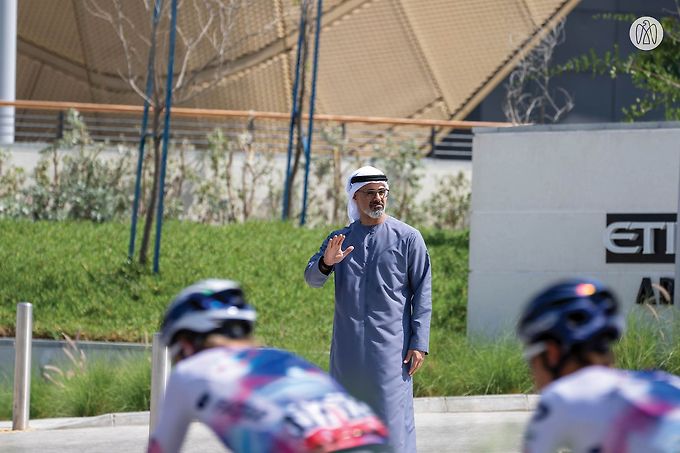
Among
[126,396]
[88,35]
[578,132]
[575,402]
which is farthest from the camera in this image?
[88,35]

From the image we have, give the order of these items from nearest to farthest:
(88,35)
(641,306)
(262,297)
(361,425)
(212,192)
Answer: (361,425)
(641,306)
(262,297)
(212,192)
(88,35)

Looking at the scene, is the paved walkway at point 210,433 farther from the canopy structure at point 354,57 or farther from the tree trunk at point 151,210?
the canopy structure at point 354,57

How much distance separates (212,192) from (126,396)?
911cm

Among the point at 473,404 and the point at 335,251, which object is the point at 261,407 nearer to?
the point at 335,251

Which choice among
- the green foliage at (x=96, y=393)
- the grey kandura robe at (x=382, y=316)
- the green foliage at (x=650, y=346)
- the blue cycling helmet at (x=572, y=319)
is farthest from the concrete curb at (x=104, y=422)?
the blue cycling helmet at (x=572, y=319)

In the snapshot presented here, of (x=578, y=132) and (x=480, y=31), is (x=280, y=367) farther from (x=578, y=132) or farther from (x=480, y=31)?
(x=480, y=31)

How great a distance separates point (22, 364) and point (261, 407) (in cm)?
849

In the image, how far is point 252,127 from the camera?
2280cm

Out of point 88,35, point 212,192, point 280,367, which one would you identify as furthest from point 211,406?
point 88,35

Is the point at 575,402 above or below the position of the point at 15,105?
below

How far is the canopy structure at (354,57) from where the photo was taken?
26672 mm

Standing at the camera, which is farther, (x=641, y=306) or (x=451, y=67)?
(x=451, y=67)

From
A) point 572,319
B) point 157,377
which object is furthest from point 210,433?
point 572,319

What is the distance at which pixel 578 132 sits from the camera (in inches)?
615
